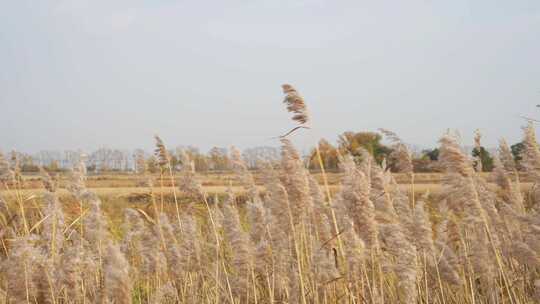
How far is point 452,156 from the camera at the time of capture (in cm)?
353

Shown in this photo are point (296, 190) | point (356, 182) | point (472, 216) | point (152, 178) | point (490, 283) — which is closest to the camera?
point (356, 182)

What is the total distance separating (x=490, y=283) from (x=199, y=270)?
2.58 m

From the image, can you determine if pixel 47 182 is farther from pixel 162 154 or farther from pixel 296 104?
pixel 296 104

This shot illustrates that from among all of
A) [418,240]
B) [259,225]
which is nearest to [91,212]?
[259,225]

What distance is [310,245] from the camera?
412cm

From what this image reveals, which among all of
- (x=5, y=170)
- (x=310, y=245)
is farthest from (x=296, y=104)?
(x=5, y=170)

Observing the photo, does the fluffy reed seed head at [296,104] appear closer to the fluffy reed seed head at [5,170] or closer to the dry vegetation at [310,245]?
the dry vegetation at [310,245]

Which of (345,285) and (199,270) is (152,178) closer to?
(199,270)

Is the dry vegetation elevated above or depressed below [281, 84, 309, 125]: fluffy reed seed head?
below

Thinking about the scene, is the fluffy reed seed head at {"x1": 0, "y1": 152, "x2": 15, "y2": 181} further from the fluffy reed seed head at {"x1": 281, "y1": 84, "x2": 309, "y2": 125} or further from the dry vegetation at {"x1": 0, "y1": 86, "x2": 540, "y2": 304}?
the fluffy reed seed head at {"x1": 281, "y1": 84, "x2": 309, "y2": 125}

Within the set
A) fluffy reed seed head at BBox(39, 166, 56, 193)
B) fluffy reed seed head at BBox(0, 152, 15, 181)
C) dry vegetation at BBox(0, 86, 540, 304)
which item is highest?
fluffy reed seed head at BBox(0, 152, 15, 181)

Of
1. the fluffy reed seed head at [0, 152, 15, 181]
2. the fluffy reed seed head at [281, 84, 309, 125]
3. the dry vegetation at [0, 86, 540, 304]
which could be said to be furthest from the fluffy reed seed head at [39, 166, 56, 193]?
the fluffy reed seed head at [281, 84, 309, 125]

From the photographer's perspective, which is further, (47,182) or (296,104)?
(47,182)

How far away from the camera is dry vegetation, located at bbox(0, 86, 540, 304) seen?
124 inches
